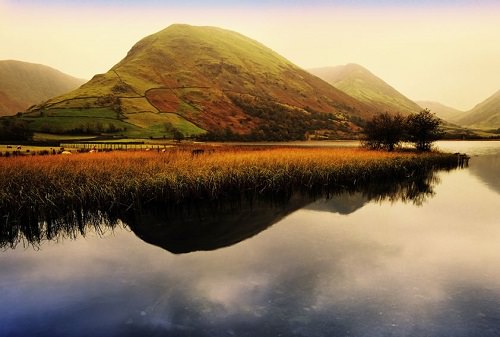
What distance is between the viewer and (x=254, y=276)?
1337 cm

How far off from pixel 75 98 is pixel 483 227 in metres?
126

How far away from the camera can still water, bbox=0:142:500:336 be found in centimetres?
1009

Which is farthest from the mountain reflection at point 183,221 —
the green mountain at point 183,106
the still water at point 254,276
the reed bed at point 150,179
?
the green mountain at point 183,106

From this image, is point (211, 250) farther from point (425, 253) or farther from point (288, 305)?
point (425, 253)

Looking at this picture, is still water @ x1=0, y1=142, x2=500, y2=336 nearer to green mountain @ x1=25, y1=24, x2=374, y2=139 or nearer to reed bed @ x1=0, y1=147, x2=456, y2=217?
reed bed @ x1=0, y1=147, x2=456, y2=217

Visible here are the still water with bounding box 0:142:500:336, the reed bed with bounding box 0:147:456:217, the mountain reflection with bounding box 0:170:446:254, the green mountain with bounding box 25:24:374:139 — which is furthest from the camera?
the green mountain with bounding box 25:24:374:139

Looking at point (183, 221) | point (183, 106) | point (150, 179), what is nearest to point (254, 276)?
point (183, 221)

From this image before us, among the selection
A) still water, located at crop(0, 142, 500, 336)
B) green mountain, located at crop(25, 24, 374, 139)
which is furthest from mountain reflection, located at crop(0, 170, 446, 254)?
green mountain, located at crop(25, 24, 374, 139)

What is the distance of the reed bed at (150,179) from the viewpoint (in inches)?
804

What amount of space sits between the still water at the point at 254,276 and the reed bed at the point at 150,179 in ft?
5.93

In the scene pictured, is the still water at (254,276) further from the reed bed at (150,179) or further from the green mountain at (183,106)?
the green mountain at (183,106)

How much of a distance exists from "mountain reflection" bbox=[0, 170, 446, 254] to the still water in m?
0.12

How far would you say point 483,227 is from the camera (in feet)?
69.7

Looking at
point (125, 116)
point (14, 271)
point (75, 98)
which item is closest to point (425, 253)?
point (14, 271)
